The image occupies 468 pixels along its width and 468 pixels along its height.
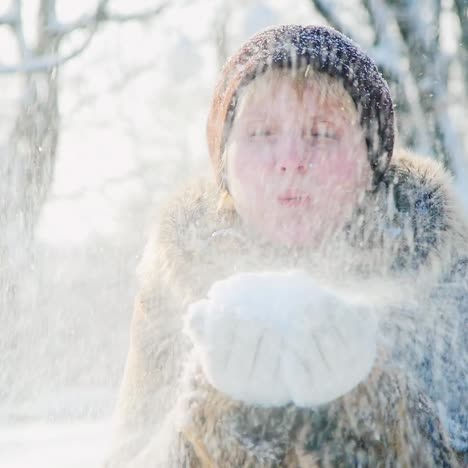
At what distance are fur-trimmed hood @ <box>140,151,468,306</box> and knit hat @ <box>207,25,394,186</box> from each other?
0.08 metres

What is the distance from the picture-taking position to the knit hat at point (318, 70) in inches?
61.9

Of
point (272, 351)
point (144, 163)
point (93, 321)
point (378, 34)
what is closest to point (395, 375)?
point (272, 351)

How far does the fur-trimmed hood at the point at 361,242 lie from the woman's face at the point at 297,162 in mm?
41

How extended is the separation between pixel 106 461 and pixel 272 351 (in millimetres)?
769

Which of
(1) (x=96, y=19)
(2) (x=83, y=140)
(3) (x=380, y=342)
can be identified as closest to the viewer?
(3) (x=380, y=342)

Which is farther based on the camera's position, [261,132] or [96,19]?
[96,19]

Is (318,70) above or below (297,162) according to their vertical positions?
above

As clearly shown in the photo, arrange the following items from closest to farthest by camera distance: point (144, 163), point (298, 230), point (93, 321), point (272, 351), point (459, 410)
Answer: point (272, 351) < point (459, 410) < point (298, 230) < point (93, 321) < point (144, 163)

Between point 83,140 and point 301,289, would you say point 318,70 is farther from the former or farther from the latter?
point 83,140

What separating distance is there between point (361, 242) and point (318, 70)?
36 centimetres

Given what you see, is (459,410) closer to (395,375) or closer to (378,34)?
(395,375)

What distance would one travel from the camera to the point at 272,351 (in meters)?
0.97

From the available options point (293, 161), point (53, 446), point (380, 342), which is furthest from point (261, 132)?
point (53, 446)

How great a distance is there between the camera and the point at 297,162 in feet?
4.79
